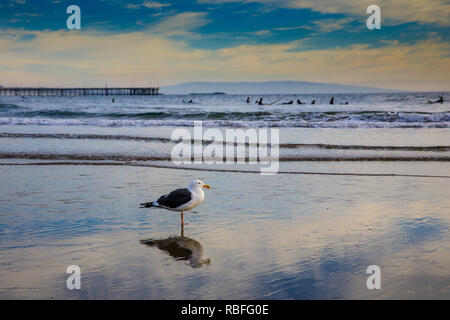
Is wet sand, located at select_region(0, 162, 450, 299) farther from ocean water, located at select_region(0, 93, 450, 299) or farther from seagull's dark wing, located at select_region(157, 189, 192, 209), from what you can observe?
seagull's dark wing, located at select_region(157, 189, 192, 209)

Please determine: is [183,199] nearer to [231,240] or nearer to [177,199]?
[177,199]

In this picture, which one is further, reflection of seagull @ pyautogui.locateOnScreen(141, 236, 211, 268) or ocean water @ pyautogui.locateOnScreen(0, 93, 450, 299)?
reflection of seagull @ pyautogui.locateOnScreen(141, 236, 211, 268)

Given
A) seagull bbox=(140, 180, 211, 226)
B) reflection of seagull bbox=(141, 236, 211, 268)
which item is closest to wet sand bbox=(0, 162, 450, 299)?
reflection of seagull bbox=(141, 236, 211, 268)

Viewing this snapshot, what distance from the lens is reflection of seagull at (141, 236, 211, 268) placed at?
455 centimetres

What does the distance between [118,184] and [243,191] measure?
8.41ft

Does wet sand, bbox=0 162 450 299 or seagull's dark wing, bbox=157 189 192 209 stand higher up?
seagull's dark wing, bbox=157 189 192 209

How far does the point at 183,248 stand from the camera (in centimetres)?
498

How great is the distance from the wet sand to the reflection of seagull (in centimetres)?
1

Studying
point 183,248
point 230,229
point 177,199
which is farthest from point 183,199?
point 183,248

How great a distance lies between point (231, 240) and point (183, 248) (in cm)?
61

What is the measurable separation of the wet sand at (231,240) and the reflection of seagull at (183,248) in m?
0.01

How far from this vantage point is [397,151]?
13.9 meters
